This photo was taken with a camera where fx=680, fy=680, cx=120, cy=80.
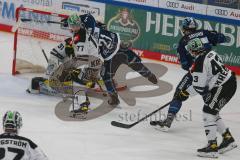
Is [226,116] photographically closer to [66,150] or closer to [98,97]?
[98,97]

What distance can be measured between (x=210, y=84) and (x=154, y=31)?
5449mm

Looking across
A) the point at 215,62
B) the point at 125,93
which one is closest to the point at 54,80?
the point at 125,93

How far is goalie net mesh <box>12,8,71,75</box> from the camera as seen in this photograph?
38.0 feet

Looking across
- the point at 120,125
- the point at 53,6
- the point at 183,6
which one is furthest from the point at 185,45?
the point at 53,6

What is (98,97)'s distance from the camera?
35.7 feet

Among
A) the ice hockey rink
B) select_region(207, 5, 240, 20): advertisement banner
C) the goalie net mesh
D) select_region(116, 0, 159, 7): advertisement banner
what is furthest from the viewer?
Result: select_region(116, 0, 159, 7): advertisement banner

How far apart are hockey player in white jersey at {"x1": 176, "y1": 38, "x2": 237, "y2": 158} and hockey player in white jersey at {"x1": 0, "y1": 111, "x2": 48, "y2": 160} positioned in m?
2.83

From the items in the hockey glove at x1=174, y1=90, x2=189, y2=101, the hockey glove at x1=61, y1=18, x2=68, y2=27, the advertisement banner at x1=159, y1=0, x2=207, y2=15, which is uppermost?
the advertisement banner at x1=159, y1=0, x2=207, y2=15

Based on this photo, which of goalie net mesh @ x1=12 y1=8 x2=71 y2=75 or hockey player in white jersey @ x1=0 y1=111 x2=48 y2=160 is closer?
hockey player in white jersey @ x1=0 y1=111 x2=48 y2=160

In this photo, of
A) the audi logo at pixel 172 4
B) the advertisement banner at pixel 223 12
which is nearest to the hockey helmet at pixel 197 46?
the advertisement banner at pixel 223 12

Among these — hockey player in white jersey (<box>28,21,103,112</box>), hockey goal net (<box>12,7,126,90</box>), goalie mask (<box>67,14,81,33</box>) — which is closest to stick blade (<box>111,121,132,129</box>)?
hockey player in white jersey (<box>28,21,103,112</box>)

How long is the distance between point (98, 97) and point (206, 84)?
2.97 metres

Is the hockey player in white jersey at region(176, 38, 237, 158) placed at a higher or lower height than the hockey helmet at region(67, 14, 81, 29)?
lower

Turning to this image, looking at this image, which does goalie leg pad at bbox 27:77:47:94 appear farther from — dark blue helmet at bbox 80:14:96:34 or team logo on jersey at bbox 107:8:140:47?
team logo on jersey at bbox 107:8:140:47
